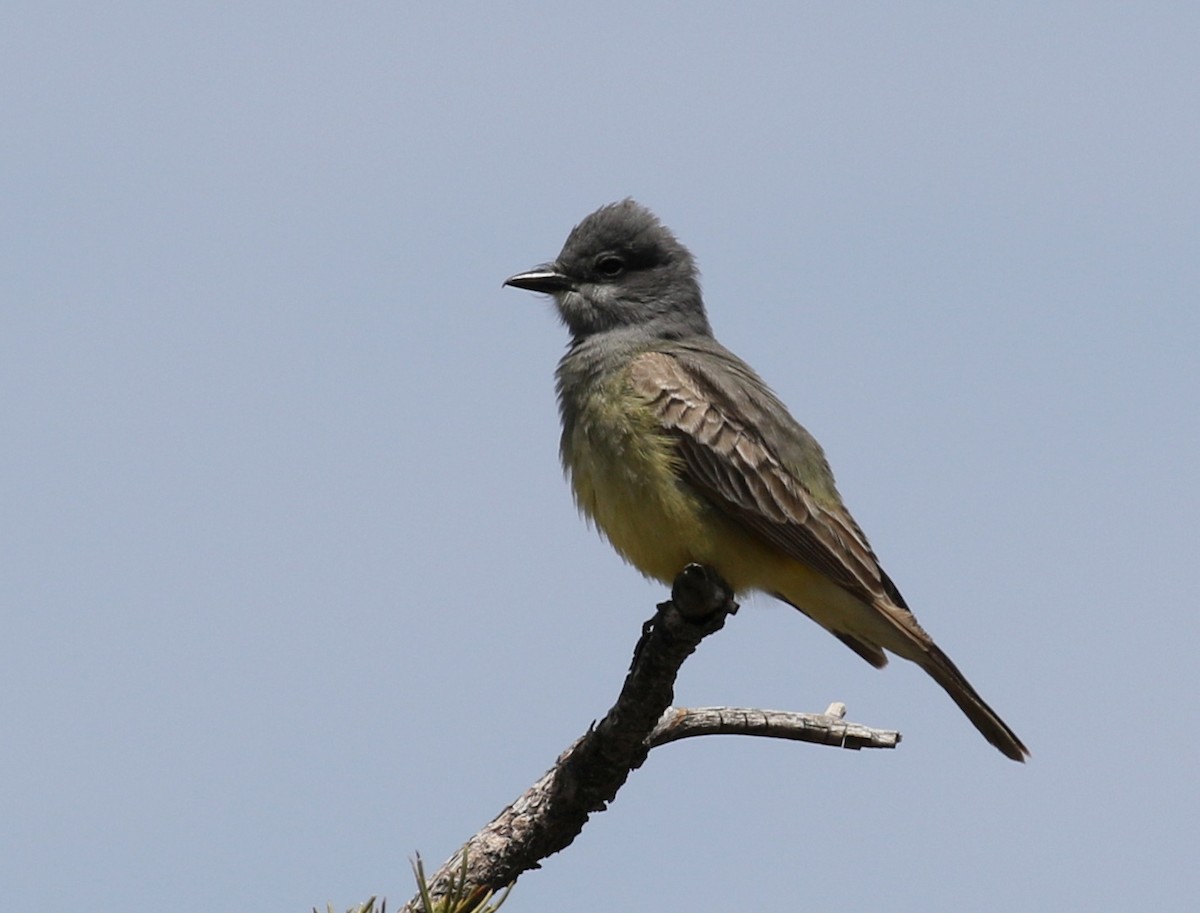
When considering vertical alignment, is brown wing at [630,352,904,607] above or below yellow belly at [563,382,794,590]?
above

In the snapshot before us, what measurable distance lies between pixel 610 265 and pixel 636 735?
179 inches

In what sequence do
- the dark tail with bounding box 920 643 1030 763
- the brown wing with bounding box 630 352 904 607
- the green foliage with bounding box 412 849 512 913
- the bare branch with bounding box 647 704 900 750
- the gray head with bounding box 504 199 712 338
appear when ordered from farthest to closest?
the gray head with bounding box 504 199 712 338 < the dark tail with bounding box 920 643 1030 763 < the brown wing with bounding box 630 352 904 607 < the bare branch with bounding box 647 704 900 750 < the green foliage with bounding box 412 849 512 913

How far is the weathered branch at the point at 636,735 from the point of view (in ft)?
19.6

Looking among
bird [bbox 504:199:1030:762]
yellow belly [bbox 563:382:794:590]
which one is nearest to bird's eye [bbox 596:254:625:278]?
bird [bbox 504:199:1030:762]

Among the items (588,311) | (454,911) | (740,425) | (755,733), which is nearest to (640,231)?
(588,311)

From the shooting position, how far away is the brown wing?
8445 mm

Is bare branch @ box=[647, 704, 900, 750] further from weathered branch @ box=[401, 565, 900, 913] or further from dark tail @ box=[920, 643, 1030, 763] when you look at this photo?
dark tail @ box=[920, 643, 1030, 763]

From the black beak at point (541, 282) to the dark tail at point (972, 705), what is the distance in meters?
3.36

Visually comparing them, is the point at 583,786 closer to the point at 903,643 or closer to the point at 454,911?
the point at 454,911

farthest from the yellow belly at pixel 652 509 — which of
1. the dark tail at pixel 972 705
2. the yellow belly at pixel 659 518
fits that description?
the dark tail at pixel 972 705

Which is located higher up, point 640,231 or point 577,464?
point 640,231

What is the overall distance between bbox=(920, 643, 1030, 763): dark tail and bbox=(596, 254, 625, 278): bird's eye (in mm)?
3280

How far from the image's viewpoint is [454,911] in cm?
479

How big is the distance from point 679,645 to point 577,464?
2283 millimetres
